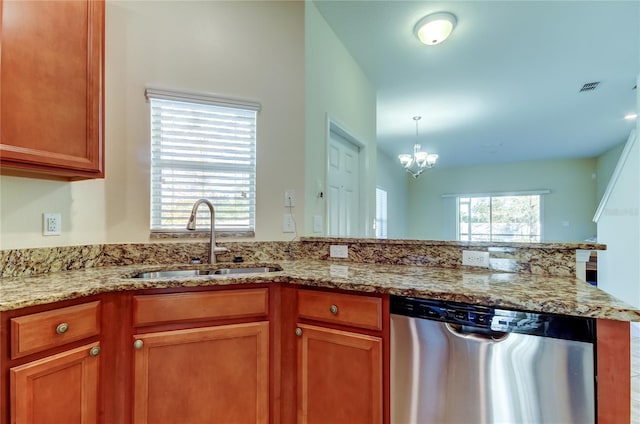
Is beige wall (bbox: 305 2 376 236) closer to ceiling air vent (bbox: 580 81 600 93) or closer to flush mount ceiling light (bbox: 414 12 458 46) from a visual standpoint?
flush mount ceiling light (bbox: 414 12 458 46)

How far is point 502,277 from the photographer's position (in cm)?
135

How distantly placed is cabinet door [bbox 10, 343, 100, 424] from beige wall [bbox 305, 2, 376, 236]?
1.34 m

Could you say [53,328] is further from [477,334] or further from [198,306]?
[477,334]

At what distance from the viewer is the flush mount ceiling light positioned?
223 cm

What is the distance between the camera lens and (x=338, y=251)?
6.33ft

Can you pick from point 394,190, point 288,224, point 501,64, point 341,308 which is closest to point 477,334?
point 341,308

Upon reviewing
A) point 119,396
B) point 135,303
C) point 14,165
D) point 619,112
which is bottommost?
point 119,396

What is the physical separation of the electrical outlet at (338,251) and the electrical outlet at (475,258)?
679mm

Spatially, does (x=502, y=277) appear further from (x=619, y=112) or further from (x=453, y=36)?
(x=619, y=112)

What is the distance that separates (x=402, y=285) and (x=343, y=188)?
1.66 m

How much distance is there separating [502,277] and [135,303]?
5.25 ft

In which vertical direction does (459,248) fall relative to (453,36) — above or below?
below

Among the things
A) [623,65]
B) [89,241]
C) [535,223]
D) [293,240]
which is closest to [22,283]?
[89,241]

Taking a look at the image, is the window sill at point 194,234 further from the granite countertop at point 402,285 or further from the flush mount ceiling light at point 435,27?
the flush mount ceiling light at point 435,27
